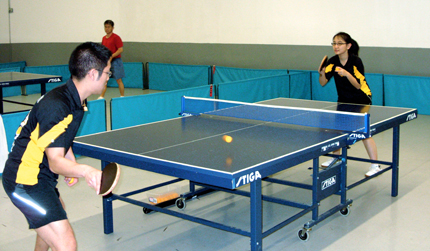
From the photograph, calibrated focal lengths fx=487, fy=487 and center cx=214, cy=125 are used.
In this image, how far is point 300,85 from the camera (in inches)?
410

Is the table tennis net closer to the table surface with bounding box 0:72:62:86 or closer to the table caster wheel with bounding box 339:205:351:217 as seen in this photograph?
the table caster wheel with bounding box 339:205:351:217

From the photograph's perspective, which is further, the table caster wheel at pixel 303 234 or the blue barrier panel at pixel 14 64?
the blue barrier panel at pixel 14 64

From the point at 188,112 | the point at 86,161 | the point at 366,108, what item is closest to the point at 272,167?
the point at 188,112

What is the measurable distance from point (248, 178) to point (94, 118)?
4089 millimetres

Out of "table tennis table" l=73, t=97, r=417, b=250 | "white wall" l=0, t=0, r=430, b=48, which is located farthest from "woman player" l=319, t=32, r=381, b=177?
"white wall" l=0, t=0, r=430, b=48

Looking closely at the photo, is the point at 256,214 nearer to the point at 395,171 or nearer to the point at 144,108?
the point at 395,171

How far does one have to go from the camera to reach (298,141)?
3.69m

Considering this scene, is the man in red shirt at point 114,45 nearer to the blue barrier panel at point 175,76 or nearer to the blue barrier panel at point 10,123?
the blue barrier panel at point 175,76

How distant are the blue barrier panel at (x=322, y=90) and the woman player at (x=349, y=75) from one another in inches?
196

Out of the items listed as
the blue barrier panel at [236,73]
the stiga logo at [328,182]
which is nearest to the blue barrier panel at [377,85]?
the blue barrier panel at [236,73]

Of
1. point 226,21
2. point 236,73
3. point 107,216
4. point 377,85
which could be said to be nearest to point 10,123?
point 107,216

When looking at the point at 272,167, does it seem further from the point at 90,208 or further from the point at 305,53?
the point at 305,53

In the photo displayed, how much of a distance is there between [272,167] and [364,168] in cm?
325

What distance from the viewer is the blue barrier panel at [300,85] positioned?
10.1 m
